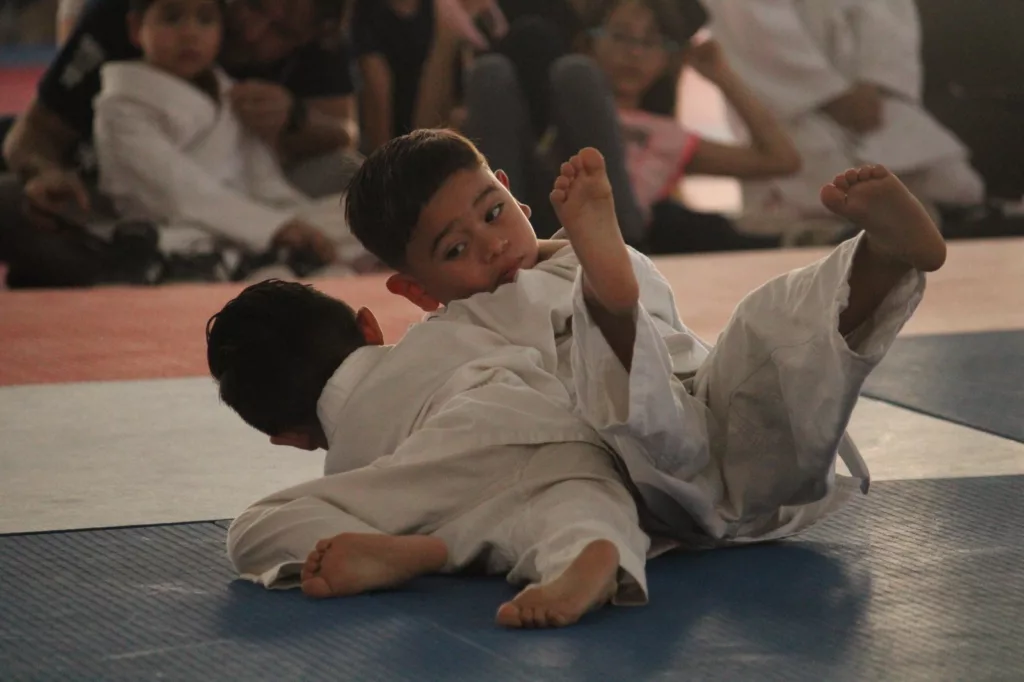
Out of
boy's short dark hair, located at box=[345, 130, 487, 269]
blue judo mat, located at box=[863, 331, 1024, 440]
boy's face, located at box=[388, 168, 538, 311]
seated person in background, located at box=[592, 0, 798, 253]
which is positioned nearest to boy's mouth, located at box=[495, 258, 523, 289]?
boy's face, located at box=[388, 168, 538, 311]

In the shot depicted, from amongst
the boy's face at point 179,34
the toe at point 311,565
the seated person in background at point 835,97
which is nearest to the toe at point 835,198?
the toe at point 311,565

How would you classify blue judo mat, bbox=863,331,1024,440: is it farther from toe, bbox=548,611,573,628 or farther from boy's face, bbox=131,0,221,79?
boy's face, bbox=131,0,221,79

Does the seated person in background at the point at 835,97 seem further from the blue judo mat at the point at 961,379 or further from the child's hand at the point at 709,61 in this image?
the blue judo mat at the point at 961,379

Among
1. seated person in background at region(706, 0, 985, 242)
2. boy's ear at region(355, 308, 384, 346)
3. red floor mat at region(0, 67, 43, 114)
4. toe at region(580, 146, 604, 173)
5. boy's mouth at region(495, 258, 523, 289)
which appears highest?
toe at region(580, 146, 604, 173)

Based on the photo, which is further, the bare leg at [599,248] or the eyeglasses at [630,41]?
the eyeglasses at [630,41]

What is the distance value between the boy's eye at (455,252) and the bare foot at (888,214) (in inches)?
15.5

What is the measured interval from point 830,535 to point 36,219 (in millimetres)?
3338

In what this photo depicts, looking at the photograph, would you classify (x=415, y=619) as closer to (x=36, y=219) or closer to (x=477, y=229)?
(x=477, y=229)

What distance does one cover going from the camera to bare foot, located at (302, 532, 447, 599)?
148 centimetres

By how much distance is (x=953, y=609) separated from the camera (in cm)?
143

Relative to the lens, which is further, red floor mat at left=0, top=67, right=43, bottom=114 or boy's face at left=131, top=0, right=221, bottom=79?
red floor mat at left=0, top=67, right=43, bottom=114

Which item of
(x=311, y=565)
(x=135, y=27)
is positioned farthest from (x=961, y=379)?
(x=135, y=27)

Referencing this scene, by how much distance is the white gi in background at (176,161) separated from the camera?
14.9ft

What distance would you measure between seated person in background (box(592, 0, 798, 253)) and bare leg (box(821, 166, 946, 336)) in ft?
11.7
